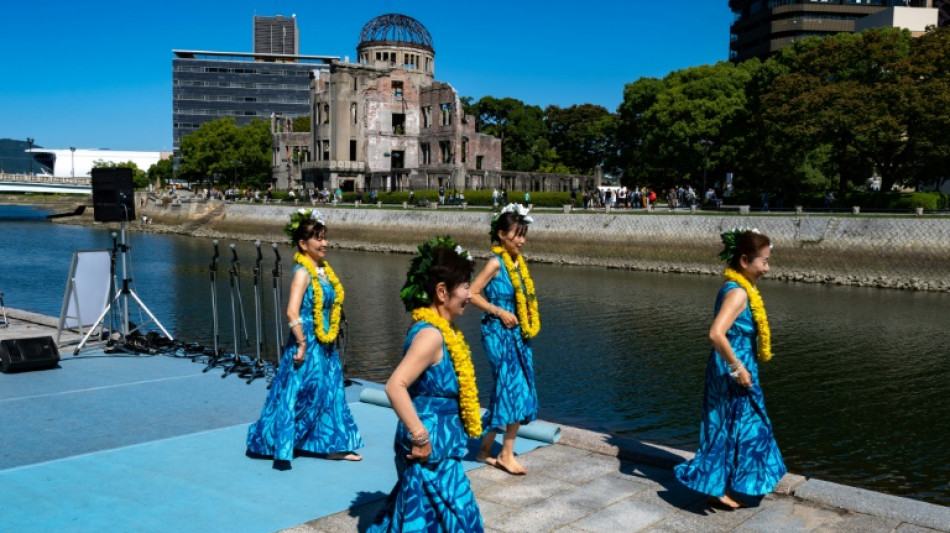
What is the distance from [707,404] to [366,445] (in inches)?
151

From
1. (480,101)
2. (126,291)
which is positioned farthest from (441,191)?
(126,291)

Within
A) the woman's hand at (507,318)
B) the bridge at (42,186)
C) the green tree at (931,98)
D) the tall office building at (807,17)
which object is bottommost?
the woman's hand at (507,318)

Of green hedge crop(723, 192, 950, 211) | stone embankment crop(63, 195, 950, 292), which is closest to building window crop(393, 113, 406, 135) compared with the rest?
stone embankment crop(63, 195, 950, 292)

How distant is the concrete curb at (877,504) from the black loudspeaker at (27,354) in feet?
36.8

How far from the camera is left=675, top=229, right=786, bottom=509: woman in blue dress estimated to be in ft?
23.1

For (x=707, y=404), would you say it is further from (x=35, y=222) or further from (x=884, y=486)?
(x=35, y=222)

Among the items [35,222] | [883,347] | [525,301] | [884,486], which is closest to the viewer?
[525,301]

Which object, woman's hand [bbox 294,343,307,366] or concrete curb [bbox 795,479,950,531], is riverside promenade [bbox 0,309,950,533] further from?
woman's hand [bbox 294,343,307,366]

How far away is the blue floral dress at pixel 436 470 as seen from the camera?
5.20 meters

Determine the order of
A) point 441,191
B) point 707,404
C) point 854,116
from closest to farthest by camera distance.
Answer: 1. point 707,404
2. point 854,116
3. point 441,191

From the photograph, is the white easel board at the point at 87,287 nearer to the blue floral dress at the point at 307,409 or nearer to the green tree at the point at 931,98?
the blue floral dress at the point at 307,409

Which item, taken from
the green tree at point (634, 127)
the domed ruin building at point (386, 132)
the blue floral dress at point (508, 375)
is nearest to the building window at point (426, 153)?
the domed ruin building at point (386, 132)

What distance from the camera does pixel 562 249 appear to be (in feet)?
168

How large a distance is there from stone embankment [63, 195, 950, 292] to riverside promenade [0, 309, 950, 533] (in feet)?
112
